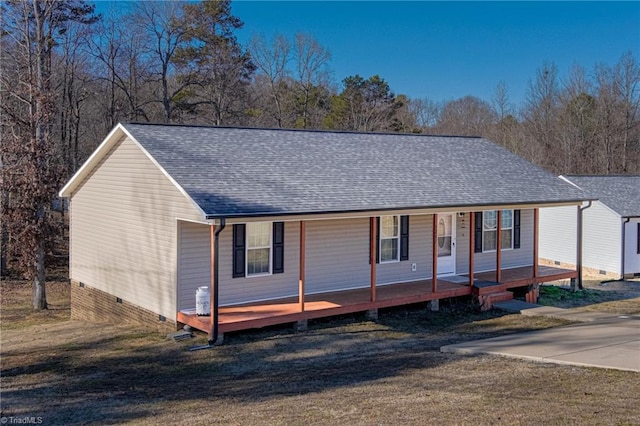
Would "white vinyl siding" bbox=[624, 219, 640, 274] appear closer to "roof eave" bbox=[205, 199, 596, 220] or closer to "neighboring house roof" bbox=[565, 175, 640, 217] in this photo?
"neighboring house roof" bbox=[565, 175, 640, 217]

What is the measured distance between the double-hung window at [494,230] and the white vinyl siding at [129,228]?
31.8ft

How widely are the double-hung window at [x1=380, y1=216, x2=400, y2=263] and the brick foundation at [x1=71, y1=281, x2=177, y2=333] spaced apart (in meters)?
5.93

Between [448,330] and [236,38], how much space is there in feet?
98.5

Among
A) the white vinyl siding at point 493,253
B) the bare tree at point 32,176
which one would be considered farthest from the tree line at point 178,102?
the white vinyl siding at point 493,253

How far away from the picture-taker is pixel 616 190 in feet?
84.7

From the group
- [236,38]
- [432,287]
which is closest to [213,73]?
[236,38]

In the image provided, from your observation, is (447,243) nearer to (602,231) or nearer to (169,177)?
(169,177)

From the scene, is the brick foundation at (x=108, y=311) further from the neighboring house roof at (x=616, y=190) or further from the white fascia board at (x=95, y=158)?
the neighboring house roof at (x=616, y=190)

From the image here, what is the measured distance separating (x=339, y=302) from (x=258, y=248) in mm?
2275

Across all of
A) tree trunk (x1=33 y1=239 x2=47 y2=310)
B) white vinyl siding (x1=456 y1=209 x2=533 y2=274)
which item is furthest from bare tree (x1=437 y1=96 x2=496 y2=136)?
tree trunk (x1=33 y1=239 x2=47 y2=310)

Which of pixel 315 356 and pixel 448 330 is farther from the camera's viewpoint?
pixel 448 330

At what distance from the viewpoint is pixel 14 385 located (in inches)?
405

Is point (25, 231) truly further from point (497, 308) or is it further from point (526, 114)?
point (526, 114)

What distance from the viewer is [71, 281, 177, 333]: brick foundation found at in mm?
14164
